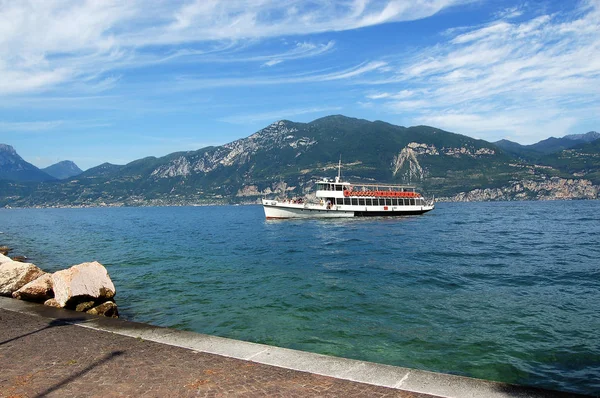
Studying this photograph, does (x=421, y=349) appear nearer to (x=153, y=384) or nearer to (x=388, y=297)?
(x=388, y=297)

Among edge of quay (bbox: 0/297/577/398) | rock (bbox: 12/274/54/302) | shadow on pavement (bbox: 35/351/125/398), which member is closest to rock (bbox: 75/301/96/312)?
rock (bbox: 12/274/54/302)

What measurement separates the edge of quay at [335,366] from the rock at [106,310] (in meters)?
2.01

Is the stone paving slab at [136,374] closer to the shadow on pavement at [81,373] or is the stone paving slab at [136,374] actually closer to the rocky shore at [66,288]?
the shadow on pavement at [81,373]

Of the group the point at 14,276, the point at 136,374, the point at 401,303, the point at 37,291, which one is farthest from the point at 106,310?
the point at 401,303

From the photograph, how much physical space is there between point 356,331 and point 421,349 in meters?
2.54

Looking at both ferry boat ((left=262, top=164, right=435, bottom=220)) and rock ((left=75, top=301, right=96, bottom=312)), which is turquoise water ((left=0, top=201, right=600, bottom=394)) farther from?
ferry boat ((left=262, top=164, right=435, bottom=220))

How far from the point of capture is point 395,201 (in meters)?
89.4

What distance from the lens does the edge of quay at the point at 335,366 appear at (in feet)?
25.1

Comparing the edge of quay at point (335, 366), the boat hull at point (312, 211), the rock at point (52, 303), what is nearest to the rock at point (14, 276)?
the rock at point (52, 303)

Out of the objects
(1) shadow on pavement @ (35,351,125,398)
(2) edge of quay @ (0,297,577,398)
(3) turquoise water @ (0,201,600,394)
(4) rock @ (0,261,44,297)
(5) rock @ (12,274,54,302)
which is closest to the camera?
(1) shadow on pavement @ (35,351,125,398)

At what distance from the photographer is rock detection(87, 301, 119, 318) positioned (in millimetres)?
14788

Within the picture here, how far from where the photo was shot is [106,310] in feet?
49.9

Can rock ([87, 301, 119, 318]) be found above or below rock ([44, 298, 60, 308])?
below

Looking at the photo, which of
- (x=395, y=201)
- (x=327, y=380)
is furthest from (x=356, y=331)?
(x=395, y=201)
